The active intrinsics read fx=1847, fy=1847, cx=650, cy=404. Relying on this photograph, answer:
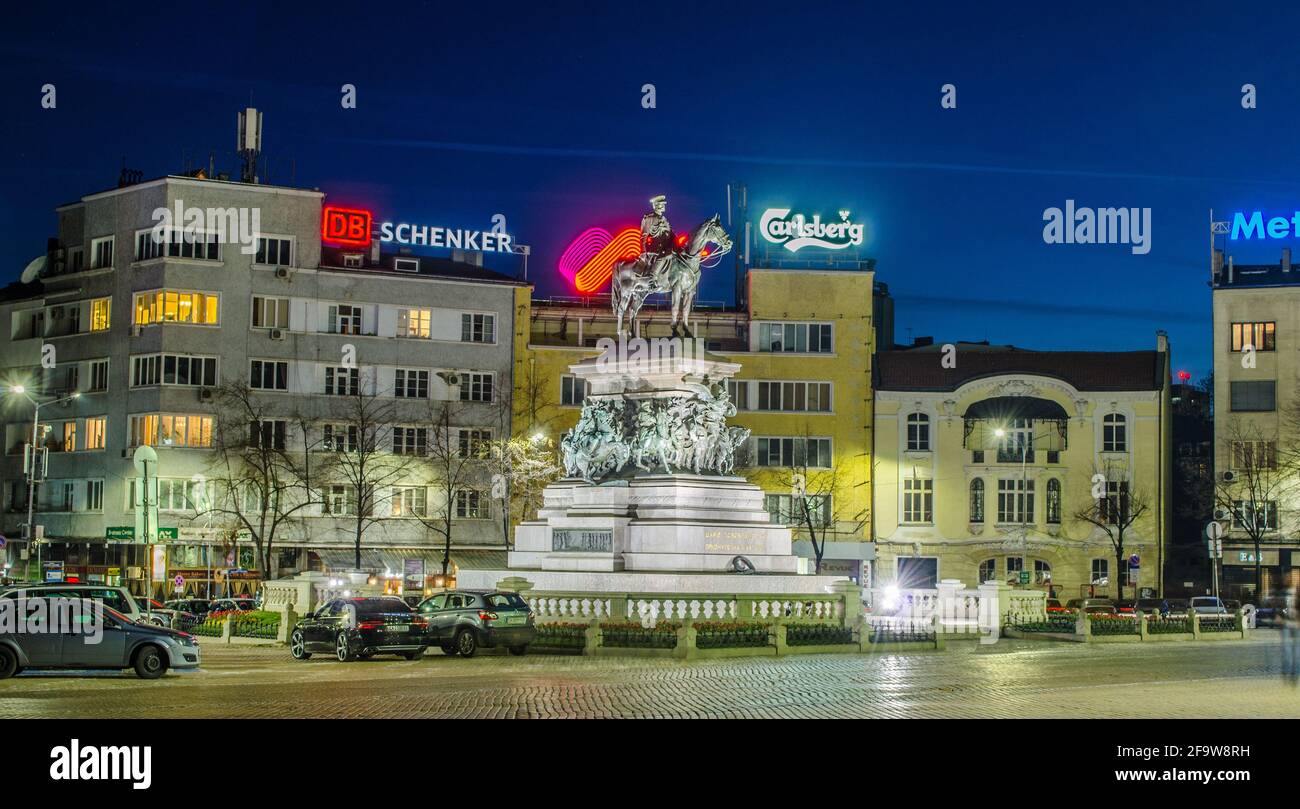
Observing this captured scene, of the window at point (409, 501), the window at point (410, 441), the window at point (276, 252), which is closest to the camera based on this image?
the window at point (276, 252)

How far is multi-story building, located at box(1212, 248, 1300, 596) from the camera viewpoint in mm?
94000

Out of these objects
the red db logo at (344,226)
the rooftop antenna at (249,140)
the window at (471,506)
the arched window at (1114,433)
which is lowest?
the window at (471,506)

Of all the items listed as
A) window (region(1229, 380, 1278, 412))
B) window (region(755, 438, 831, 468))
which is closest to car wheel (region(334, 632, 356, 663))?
window (region(755, 438, 831, 468))

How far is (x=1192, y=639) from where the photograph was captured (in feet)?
187

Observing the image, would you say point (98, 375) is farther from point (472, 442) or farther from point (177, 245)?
point (472, 442)

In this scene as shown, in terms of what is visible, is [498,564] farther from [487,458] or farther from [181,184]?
[181,184]

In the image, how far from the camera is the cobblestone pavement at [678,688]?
27734 mm

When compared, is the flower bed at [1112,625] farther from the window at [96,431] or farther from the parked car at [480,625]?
the window at [96,431]

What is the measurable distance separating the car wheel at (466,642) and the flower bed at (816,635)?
7.54 metres

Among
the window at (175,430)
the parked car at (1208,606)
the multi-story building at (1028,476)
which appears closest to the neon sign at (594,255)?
the multi-story building at (1028,476)

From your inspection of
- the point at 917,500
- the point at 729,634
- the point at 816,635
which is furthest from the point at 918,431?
the point at 729,634

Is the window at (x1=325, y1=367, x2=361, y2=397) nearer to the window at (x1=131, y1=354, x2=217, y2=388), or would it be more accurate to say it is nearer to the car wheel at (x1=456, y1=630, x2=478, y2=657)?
the window at (x1=131, y1=354, x2=217, y2=388)

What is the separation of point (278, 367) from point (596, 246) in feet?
61.0

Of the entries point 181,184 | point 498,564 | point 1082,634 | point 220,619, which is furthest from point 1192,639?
point 181,184
